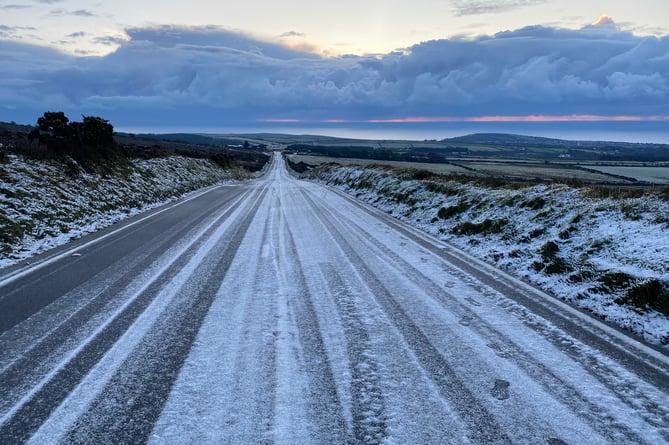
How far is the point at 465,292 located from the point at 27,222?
1217cm

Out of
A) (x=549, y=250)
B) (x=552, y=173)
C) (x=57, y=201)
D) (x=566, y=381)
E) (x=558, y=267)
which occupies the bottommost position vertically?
(x=566, y=381)

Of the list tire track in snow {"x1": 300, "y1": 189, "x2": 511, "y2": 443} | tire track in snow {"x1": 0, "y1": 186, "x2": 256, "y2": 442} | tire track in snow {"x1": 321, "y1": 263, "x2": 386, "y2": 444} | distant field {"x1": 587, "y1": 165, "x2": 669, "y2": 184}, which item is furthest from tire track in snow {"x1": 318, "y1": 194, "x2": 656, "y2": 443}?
distant field {"x1": 587, "y1": 165, "x2": 669, "y2": 184}

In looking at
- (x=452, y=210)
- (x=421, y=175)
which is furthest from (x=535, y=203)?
(x=421, y=175)

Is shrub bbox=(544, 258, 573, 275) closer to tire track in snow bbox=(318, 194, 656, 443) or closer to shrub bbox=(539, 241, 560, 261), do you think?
shrub bbox=(539, 241, 560, 261)

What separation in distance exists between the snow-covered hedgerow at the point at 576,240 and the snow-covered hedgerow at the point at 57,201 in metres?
11.4

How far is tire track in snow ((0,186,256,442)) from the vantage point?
3682 mm

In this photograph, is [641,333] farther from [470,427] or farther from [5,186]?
[5,186]

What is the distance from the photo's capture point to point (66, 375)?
4.52 m

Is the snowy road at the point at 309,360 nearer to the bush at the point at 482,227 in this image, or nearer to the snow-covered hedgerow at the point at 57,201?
the snow-covered hedgerow at the point at 57,201

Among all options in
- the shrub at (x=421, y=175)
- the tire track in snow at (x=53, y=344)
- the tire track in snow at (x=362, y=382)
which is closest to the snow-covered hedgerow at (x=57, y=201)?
the tire track in snow at (x=53, y=344)

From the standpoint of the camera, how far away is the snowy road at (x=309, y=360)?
3.68m

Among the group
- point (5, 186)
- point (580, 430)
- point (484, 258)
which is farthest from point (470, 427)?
point (5, 186)

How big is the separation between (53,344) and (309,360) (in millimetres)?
3214

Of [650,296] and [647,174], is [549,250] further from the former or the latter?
[647,174]
